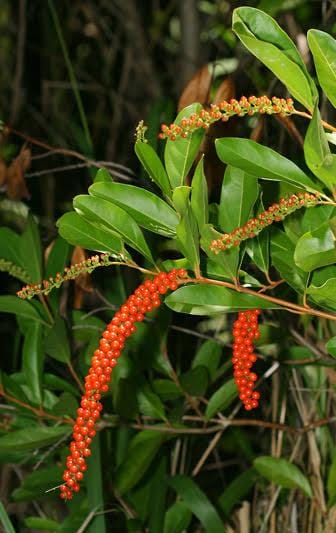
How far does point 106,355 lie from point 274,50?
0.27 metres

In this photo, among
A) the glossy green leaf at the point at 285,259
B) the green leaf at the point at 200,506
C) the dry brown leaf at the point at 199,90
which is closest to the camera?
the glossy green leaf at the point at 285,259

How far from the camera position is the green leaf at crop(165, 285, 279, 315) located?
2.32ft

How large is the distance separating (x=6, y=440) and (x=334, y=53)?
68cm

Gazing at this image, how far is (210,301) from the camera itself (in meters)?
0.72

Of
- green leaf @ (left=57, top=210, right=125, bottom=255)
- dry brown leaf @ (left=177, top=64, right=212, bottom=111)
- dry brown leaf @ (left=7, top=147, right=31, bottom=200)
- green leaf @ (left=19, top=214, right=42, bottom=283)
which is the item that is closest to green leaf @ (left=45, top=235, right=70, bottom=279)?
Answer: green leaf @ (left=19, top=214, right=42, bottom=283)

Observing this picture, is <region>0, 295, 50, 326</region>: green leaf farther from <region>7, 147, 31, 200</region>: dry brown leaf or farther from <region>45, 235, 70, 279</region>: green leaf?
<region>7, 147, 31, 200</region>: dry brown leaf

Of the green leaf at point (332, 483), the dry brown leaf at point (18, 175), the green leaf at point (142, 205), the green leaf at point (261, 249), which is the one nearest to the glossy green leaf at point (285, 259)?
the green leaf at point (261, 249)

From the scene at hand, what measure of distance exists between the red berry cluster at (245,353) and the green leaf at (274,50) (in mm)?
213

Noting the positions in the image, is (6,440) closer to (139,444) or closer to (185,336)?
(139,444)

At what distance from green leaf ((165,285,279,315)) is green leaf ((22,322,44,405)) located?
→ 1.37 ft

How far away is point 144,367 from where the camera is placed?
112cm

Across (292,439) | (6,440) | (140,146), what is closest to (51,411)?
(6,440)

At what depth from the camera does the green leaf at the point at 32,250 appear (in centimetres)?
110

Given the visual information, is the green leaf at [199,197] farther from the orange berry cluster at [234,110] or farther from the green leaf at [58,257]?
the green leaf at [58,257]
